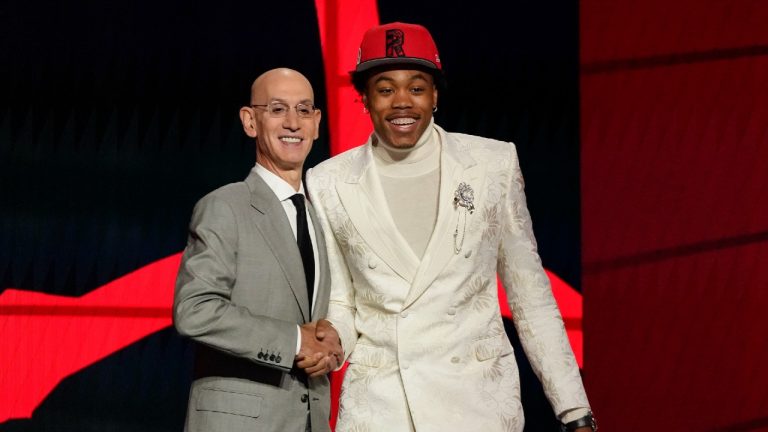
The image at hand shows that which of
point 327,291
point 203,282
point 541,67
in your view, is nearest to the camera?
point 203,282

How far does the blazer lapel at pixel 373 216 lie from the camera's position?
8.25 feet

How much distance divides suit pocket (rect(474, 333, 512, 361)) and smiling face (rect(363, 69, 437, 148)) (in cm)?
51

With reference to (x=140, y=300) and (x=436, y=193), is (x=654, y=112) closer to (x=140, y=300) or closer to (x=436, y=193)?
(x=436, y=193)

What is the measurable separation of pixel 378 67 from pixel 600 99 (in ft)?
5.28

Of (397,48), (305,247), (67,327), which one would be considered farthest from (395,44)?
(67,327)

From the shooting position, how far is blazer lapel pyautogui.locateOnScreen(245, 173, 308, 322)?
2564mm

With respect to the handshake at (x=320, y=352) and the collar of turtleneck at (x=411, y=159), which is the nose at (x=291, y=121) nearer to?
the collar of turtleneck at (x=411, y=159)

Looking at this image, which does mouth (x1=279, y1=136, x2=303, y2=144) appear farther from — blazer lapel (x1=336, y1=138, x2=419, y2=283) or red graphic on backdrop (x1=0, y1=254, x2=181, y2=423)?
red graphic on backdrop (x1=0, y1=254, x2=181, y2=423)

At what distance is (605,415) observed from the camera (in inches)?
157

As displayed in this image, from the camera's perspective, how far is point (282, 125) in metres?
2.76

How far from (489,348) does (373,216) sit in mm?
425

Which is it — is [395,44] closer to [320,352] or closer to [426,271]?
[426,271]

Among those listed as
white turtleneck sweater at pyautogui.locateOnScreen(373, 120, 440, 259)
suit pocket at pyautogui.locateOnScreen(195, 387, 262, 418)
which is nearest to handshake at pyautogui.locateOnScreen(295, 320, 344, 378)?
suit pocket at pyautogui.locateOnScreen(195, 387, 262, 418)

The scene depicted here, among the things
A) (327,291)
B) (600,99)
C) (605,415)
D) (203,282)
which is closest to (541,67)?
(600,99)
